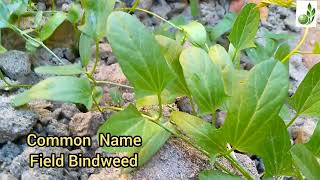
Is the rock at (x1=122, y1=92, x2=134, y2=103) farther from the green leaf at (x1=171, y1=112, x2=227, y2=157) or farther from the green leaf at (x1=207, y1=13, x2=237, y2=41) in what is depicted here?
the green leaf at (x1=207, y1=13, x2=237, y2=41)

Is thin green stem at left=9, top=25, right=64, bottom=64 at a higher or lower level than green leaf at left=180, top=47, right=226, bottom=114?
lower

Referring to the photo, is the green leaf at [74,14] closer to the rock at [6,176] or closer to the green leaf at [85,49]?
the green leaf at [85,49]

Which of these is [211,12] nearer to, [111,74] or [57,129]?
[111,74]

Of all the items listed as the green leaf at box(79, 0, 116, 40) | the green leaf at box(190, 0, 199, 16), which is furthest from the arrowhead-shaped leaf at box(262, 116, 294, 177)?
the green leaf at box(190, 0, 199, 16)

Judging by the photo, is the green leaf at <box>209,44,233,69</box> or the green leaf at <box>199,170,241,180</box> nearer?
the green leaf at <box>199,170,241,180</box>

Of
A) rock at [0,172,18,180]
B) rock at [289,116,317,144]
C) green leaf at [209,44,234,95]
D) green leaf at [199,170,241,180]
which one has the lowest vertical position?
rock at [289,116,317,144]

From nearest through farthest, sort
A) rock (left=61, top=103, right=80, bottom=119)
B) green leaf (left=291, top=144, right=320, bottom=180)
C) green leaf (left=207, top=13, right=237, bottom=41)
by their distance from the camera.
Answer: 1. green leaf (left=291, top=144, right=320, bottom=180)
2. rock (left=61, top=103, right=80, bottom=119)
3. green leaf (left=207, top=13, right=237, bottom=41)

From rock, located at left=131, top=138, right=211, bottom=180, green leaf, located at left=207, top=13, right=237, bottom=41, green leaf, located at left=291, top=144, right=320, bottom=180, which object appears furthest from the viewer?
green leaf, located at left=207, top=13, right=237, bottom=41
